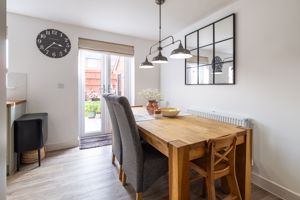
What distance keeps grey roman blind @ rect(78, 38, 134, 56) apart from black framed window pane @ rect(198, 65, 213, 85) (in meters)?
1.64

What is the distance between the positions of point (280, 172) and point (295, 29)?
154 centimetres

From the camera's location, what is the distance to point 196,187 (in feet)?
6.47

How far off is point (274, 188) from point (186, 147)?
1466mm

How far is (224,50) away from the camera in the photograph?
2.43 m

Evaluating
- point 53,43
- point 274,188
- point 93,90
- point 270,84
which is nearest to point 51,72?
point 53,43

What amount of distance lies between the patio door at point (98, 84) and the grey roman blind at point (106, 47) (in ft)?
0.94

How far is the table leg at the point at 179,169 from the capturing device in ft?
3.92

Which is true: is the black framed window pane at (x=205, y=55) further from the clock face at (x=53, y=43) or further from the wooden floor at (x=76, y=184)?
the clock face at (x=53, y=43)

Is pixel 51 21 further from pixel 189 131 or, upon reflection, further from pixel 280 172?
pixel 280 172

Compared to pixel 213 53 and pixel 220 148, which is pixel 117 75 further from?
pixel 220 148

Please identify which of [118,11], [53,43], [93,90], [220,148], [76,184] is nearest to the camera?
[220,148]

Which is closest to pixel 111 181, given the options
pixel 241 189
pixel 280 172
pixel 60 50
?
pixel 241 189

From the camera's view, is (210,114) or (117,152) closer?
(117,152)

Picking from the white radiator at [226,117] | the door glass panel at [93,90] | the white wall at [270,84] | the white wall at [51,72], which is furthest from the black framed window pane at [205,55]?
the door glass panel at [93,90]
